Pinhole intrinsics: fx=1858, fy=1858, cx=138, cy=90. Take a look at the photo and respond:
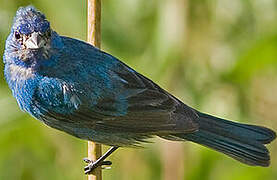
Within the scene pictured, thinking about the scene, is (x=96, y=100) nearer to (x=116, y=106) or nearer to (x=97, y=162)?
(x=116, y=106)

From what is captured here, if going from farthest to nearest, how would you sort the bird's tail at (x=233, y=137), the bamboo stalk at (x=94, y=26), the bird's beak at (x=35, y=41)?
the bird's tail at (x=233, y=137) < the bird's beak at (x=35, y=41) < the bamboo stalk at (x=94, y=26)

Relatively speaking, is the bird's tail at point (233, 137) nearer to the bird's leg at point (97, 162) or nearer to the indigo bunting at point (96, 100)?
the indigo bunting at point (96, 100)

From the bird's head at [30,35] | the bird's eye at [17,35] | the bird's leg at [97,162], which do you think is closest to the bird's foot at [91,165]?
the bird's leg at [97,162]

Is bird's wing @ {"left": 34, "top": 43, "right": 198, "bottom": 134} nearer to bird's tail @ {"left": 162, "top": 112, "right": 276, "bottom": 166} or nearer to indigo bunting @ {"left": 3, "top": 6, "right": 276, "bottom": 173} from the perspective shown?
indigo bunting @ {"left": 3, "top": 6, "right": 276, "bottom": 173}

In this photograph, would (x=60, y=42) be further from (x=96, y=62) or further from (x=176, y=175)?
(x=176, y=175)

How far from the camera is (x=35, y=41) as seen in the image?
12.5m

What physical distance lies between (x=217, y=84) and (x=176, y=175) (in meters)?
0.78

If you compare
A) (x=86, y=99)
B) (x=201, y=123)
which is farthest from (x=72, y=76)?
(x=201, y=123)

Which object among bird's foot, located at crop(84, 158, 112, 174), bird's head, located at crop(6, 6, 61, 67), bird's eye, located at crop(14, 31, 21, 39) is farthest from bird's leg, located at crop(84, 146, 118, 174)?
bird's eye, located at crop(14, 31, 21, 39)

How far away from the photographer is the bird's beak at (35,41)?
493 inches

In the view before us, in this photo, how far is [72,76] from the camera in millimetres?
12688

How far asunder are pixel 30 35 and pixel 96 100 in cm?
65

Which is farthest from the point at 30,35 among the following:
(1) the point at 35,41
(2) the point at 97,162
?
(2) the point at 97,162

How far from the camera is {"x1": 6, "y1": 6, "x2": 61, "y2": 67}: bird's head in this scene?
1252 cm
